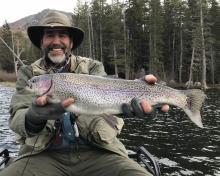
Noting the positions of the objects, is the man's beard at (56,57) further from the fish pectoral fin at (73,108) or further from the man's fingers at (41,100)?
the fish pectoral fin at (73,108)

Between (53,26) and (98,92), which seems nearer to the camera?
(98,92)

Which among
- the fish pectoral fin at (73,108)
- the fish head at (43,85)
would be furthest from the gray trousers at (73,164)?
the fish head at (43,85)

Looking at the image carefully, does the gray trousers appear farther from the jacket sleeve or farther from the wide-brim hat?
the wide-brim hat

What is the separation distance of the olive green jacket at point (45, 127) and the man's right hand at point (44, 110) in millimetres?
364

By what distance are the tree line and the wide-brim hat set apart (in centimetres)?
5228

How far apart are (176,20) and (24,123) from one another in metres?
62.4

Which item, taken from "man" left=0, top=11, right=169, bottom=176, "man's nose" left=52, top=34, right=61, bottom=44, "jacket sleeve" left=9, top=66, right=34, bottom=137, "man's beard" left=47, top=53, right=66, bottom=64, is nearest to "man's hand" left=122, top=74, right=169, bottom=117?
"man" left=0, top=11, right=169, bottom=176

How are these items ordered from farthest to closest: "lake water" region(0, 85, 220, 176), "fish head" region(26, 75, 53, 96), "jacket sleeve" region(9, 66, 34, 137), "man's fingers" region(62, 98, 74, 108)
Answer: "lake water" region(0, 85, 220, 176) < "jacket sleeve" region(9, 66, 34, 137) < "fish head" region(26, 75, 53, 96) < "man's fingers" region(62, 98, 74, 108)

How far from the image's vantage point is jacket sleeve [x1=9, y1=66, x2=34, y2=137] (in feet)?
19.6

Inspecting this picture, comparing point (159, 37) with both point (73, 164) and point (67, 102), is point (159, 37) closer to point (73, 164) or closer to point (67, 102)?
point (73, 164)

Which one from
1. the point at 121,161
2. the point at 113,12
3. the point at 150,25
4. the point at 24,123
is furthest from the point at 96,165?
the point at 113,12

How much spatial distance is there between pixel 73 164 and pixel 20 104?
1149 mm

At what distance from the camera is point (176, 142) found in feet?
51.4

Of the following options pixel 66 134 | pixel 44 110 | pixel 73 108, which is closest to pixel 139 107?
pixel 73 108
